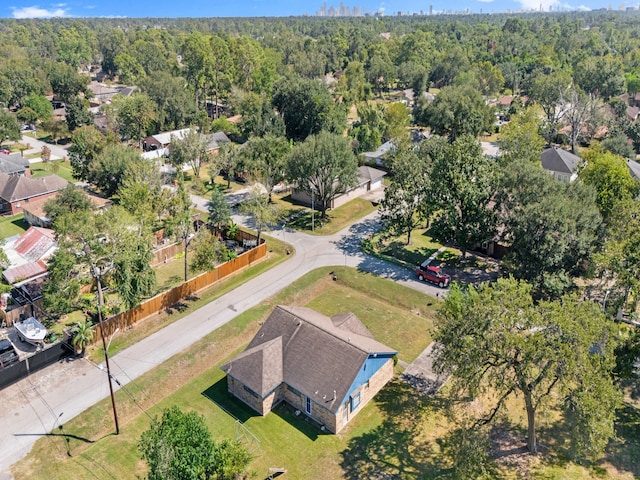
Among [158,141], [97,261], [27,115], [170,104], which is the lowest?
[97,261]

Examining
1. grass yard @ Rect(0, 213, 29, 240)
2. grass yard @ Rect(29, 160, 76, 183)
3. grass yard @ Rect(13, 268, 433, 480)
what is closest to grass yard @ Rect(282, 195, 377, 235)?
grass yard @ Rect(13, 268, 433, 480)

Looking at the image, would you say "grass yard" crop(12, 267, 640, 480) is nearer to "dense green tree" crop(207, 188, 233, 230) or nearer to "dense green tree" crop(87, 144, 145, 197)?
"dense green tree" crop(207, 188, 233, 230)

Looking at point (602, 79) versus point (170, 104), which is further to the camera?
point (602, 79)

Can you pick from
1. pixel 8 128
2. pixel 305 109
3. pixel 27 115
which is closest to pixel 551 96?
pixel 305 109

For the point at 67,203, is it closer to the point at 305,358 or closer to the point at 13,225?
the point at 13,225

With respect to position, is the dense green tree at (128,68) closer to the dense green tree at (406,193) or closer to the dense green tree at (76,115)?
Answer: the dense green tree at (76,115)

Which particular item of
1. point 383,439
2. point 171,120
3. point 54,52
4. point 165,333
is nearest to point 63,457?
point 165,333
